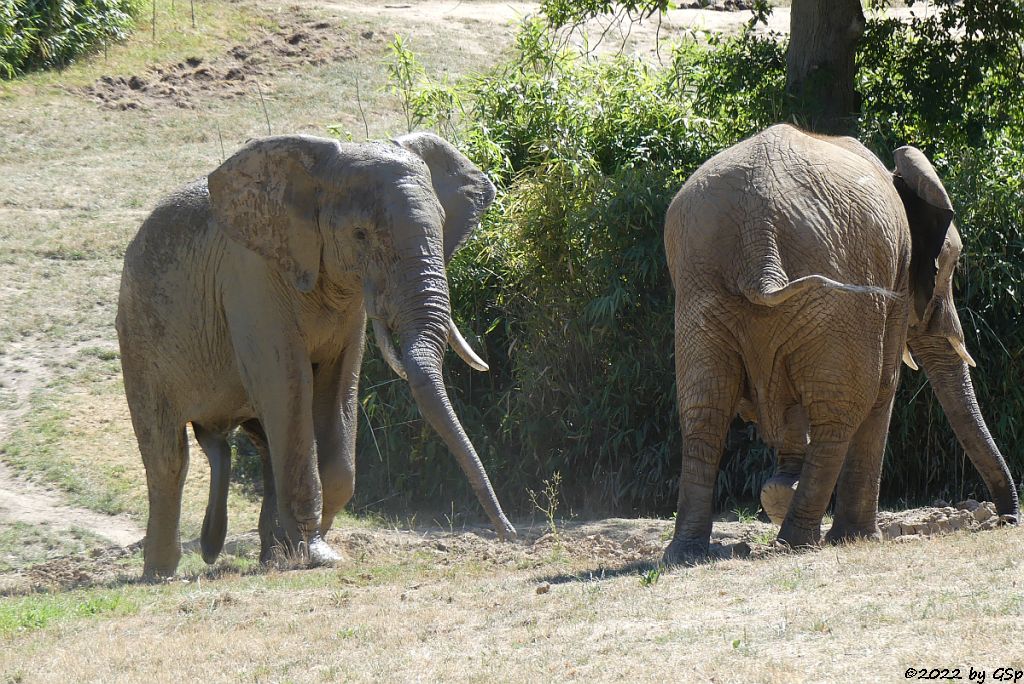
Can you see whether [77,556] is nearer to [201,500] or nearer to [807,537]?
[201,500]

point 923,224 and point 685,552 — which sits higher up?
point 923,224

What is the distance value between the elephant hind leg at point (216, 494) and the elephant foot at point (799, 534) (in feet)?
11.8

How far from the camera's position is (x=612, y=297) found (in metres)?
11.3

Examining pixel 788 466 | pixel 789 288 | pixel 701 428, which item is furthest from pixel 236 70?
pixel 789 288

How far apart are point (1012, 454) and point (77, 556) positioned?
7110 millimetres

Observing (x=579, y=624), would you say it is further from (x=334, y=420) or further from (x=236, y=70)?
(x=236, y=70)

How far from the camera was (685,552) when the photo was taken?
23.8ft

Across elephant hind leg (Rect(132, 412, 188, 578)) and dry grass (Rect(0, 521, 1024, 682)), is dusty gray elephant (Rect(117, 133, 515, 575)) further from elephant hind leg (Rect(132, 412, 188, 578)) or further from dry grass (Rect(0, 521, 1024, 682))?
dry grass (Rect(0, 521, 1024, 682))

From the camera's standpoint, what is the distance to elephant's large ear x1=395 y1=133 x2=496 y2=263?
8633 mm

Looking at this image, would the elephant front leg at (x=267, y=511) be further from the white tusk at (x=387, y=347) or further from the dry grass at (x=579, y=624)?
the white tusk at (x=387, y=347)

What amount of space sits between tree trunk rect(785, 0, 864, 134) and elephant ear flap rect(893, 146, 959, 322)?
3.93 metres

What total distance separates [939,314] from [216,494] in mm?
4610

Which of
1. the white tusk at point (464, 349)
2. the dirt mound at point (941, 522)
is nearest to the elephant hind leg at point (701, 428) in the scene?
the dirt mound at point (941, 522)

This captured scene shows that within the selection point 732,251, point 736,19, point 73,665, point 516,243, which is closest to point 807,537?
point 732,251
